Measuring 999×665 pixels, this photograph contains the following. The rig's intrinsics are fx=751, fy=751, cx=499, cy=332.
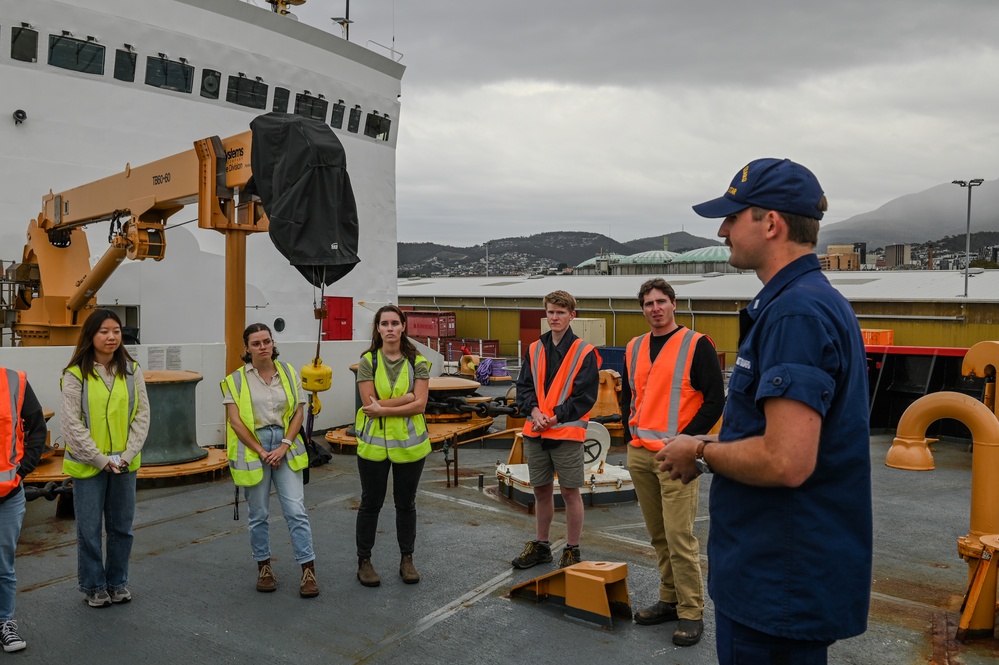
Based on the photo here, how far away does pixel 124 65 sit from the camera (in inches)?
527

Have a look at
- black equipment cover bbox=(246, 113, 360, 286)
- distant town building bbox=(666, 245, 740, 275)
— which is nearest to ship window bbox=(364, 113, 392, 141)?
black equipment cover bbox=(246, 113, 360, 286)

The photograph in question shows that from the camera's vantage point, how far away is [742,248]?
7.16ft

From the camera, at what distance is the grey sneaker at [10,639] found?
4.07 metres

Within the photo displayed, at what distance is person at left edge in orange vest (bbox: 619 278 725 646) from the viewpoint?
4.35m

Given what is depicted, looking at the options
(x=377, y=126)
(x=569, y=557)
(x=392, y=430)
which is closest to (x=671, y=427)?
(x=569, y=557)

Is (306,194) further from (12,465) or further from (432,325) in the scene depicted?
(432,325)

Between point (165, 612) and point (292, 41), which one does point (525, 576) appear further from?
point (292, 41)

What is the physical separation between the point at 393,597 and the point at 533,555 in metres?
1.08

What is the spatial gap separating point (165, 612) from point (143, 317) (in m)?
10.0

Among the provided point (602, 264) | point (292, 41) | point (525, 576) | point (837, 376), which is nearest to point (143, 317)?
point (292, 41)

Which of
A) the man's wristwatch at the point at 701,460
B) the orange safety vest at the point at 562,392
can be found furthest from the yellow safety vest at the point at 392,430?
the man's wristwatch at the point at 701,460

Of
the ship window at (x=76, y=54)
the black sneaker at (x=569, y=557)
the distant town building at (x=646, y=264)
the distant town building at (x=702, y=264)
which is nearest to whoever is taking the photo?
the black sneaker at (x=569, y=557)

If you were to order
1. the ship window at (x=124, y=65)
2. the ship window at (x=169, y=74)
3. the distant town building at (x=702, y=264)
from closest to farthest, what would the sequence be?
the ship window at (x=124, y=65) < the ship window at (x=169, y=74) < the distant town building at (x=702, y=264)

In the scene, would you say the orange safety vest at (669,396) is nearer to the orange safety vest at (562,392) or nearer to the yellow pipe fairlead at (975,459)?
the orange safety vest at (562,392)
